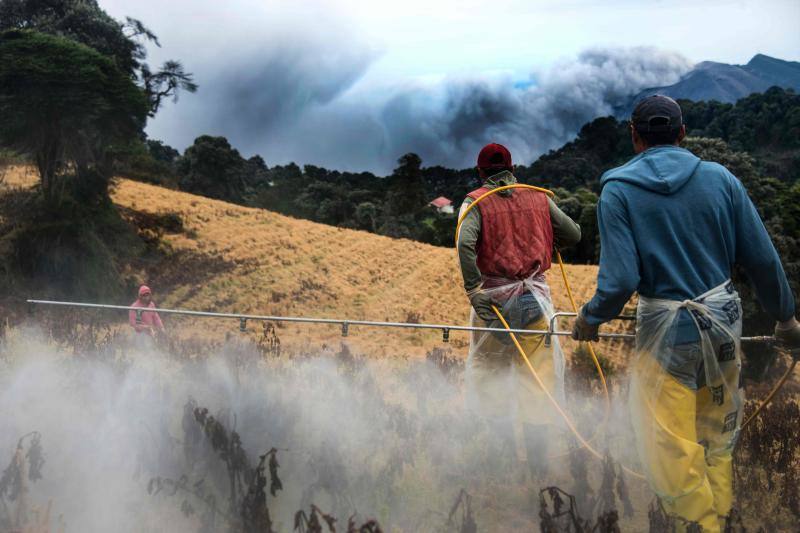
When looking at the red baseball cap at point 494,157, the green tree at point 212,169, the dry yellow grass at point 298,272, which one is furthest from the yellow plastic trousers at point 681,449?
the green tree at point 212,169

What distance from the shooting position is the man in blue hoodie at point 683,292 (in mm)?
2939

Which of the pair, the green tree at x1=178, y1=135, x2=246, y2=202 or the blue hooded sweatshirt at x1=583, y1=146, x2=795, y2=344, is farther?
the green tree at x1=178, y1=135, x2=246, y2=202

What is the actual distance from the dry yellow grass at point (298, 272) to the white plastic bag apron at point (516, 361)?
649cm

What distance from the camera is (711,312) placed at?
2951mm

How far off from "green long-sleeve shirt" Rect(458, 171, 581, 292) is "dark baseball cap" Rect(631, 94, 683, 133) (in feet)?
4.28

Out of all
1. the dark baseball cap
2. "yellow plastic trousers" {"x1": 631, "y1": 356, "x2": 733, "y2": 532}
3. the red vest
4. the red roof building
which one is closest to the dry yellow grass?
the red vest

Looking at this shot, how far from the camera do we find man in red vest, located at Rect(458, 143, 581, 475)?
14.2 feet

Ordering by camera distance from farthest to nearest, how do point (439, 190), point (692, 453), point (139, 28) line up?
point (439, 190) → point (139, 28) → point (692, 453)

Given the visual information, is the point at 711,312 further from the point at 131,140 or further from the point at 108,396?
the point at 131,140

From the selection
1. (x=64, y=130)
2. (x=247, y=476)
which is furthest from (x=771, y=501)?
(x=64, y=130)

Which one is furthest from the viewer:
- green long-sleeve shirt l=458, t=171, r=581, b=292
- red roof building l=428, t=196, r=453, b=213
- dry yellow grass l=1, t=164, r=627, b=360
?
red roof building l=428, t=196, r=453, b=213

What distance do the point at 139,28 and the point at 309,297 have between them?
16.6 metres

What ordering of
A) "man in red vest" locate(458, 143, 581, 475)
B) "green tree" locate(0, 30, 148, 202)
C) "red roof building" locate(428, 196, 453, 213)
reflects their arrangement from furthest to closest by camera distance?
"red roof building" locate(428, 196, 453, 213)
"green tree" locate(0, 30, 148, 202)
"man in red vest" locate(458, 143, 581, 475)

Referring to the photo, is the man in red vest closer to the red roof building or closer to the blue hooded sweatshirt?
the blue hooded sweatshirt
